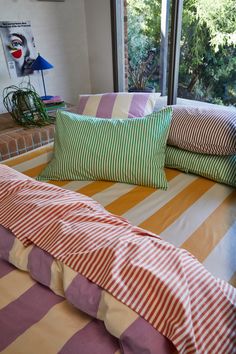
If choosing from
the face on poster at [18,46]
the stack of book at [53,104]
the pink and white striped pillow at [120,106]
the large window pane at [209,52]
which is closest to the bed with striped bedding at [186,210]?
the pink and white striped pillow at [120,106]

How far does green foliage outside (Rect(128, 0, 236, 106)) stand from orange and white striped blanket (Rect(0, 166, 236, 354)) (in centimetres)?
163

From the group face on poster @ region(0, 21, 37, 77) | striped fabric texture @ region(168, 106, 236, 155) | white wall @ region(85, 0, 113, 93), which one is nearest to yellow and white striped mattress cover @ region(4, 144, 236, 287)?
striped fabric texture @ region(168, 106, 236, 155)

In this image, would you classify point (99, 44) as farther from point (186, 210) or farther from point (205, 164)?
point (186, 210)

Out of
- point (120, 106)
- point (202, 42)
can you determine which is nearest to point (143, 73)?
point (202, 42)

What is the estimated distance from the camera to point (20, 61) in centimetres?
225

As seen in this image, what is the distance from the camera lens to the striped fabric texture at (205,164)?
3.95 feet

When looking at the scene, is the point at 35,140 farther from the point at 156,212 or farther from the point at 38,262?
Result: the point at 38,262

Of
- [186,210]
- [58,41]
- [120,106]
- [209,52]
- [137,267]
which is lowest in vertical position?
[186,210]

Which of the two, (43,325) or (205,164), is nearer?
(43,325)

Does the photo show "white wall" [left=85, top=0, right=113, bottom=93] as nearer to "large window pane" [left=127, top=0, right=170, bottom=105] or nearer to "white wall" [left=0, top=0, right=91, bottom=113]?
"white wall" [left=0, top=0, right=91, bottom=113]

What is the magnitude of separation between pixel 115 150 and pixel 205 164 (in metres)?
0.40

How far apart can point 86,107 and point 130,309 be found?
1178mm

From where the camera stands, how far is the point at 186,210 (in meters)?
1.08

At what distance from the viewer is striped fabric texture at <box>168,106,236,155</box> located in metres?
1.16
